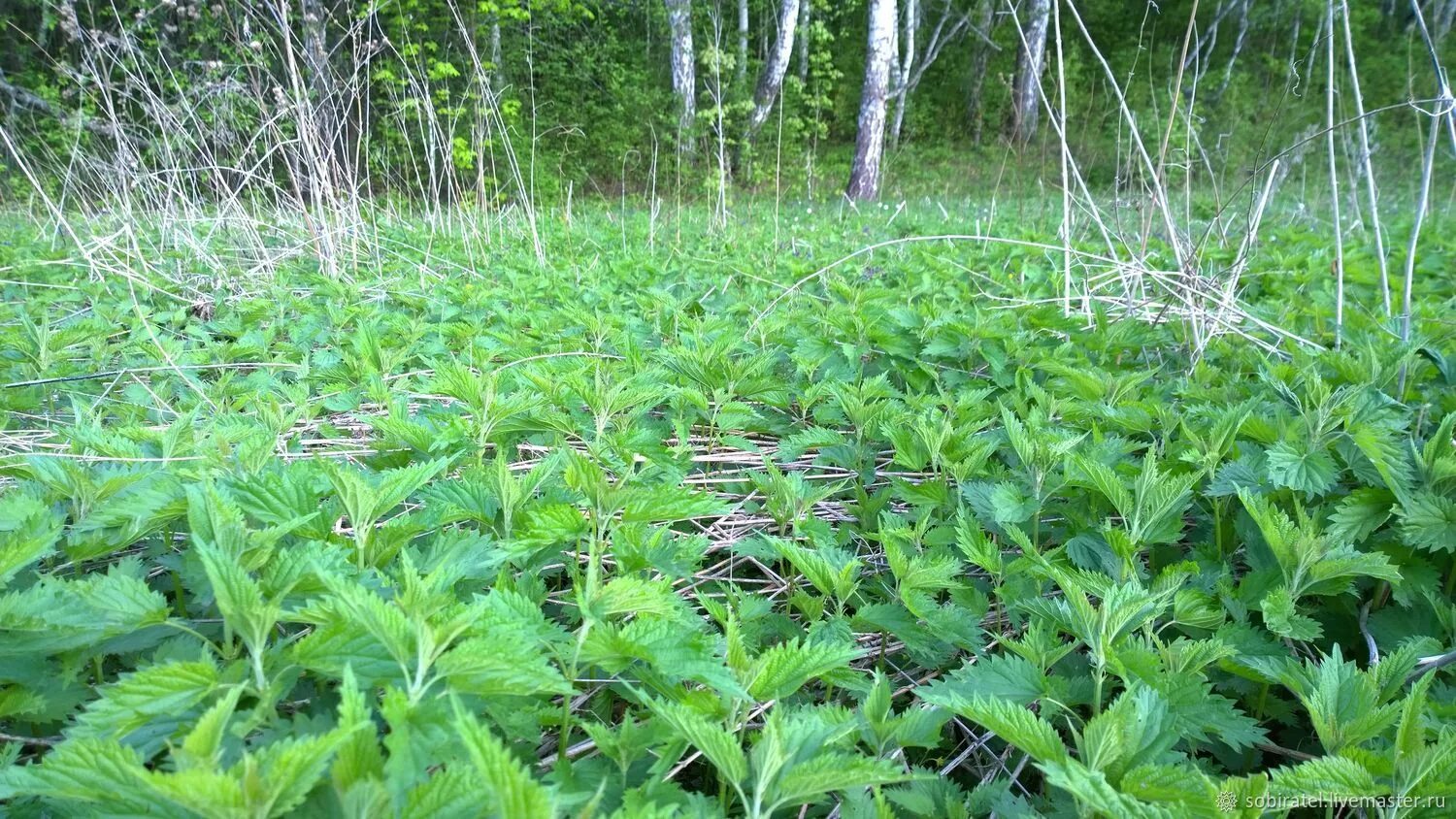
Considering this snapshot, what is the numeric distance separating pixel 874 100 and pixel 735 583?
31.3 feet

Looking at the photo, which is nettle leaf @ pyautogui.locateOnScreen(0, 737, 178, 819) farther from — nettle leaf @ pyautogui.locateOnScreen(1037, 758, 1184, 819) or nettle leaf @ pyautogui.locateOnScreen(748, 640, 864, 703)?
nettle leaf @ pyautogui.locateOnScreen(1037, 758, 1184, 819)

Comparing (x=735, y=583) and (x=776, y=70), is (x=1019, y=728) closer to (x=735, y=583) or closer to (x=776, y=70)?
(x=735, y=583)

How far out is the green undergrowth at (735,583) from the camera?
2.26ft

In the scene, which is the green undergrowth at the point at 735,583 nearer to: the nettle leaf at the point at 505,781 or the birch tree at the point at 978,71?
the nettle leaf at the point at 505,781

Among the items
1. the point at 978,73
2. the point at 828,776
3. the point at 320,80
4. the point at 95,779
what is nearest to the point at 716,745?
the point at 828,776

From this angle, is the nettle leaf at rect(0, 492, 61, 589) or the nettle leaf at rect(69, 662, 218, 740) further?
the nettle leaf at rect(0, 492, 61, 589)

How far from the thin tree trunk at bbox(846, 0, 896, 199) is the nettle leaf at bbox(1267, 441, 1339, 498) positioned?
9.26 m

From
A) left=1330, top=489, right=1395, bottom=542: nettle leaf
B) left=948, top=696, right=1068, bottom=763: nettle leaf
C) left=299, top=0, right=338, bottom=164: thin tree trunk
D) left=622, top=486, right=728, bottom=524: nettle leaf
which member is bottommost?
left=948, top=696, right=1068, bottom=763: nettle leaf

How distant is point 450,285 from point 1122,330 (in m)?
2.91

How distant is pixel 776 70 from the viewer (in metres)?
11.4

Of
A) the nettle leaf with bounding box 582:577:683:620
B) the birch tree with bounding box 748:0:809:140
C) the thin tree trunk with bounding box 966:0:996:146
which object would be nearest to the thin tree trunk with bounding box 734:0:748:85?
the birch tree with bounding box 748:0:809:140

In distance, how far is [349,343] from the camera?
→ 2.58 metres

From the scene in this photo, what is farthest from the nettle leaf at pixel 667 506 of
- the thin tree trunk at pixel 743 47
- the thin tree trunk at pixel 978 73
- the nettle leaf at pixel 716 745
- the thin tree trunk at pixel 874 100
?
the thin tree trunk at pixel 978 73

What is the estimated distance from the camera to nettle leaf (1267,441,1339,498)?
A: 49.7 inches
